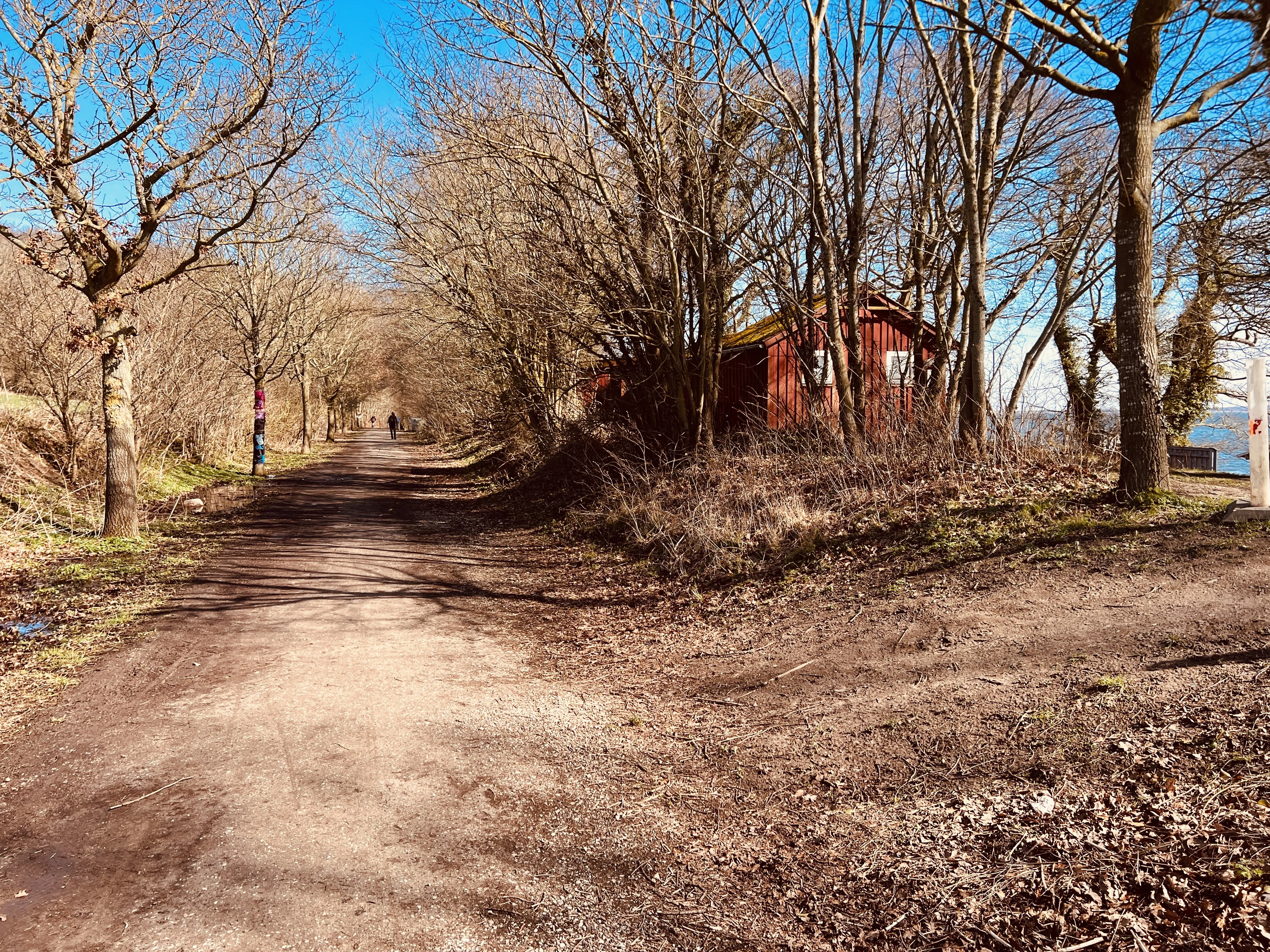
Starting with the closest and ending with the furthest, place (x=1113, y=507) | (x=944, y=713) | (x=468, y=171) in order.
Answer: (x=944, y=713)
(x=1113, y=507)
(x=468, y=171)

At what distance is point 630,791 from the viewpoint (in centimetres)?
442

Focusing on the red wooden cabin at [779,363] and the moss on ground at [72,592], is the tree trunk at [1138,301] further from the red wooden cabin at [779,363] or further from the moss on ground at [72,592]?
the moss on ground at [72,592]

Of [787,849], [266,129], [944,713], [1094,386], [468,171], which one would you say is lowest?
[787,849]

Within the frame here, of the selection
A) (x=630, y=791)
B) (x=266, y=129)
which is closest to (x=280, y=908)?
(x=630, y=791)

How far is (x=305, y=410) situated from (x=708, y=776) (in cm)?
3258

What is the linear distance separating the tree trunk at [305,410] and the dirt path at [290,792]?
27.2m

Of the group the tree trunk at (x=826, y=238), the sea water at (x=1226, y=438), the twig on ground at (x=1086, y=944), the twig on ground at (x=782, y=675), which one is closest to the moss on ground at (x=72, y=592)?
the twig on ground at (x=782, y=675)

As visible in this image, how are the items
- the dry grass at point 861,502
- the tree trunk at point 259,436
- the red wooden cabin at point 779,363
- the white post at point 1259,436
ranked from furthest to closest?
the tree trunk at point 259,436
the red wooden cabin at point 779,363
the dry grass at point 861,502
the white post at point 1259,436

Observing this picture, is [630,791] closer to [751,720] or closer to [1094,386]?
[751,720]

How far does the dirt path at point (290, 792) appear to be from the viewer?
3.26m

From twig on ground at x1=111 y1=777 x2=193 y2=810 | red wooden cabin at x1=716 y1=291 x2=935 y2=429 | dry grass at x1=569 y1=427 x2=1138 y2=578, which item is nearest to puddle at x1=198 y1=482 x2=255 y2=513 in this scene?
dry grass at x1=569 y1=427 x2=1138 y2=578

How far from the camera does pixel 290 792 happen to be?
4273 mm

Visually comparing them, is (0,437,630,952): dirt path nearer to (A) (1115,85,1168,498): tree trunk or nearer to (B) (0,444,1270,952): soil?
(B) (0,444,1270,952): soil

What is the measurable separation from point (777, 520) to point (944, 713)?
168 inches
